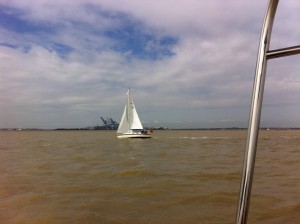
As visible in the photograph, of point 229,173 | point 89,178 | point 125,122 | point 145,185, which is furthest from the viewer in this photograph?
point 125,122

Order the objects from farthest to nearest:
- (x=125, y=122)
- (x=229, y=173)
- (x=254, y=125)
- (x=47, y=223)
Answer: (x=125, y=122) < (x=229, y=173) < (x=47, y=223) < (x=254, y=125)

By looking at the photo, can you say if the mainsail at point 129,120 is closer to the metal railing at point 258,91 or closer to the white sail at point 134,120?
the white sail at point 134,120

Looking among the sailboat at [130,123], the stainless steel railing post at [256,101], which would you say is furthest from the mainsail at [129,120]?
the stainless steel railing post at [256,101]

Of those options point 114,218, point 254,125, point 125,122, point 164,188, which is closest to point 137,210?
point 114,218

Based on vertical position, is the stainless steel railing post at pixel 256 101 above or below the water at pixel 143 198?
above

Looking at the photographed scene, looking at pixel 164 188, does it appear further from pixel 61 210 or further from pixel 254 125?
pixel 254 125

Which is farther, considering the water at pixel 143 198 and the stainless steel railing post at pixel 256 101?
the water at pixel 143 198

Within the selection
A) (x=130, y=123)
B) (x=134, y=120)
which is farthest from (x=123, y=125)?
(x=134, y=120)

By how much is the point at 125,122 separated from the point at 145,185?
37.0 meters

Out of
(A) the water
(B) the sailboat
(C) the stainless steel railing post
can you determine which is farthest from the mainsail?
(C) the stainless steel railing post

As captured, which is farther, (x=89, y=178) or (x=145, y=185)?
(x=89, y=178)

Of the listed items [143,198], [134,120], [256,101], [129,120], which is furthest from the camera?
[134,120]

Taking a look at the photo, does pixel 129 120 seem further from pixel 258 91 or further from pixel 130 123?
pixel 258 91

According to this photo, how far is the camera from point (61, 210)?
5.74 m
